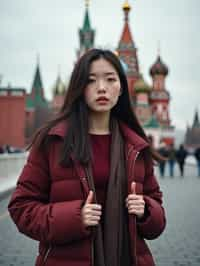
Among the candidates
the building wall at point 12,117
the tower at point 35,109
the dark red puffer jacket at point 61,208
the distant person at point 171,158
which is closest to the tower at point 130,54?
the tower at point 35,109

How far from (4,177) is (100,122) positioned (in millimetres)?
12956

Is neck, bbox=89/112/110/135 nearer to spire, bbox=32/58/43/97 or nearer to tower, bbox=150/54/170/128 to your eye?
tower, bbox=150/54/170/128

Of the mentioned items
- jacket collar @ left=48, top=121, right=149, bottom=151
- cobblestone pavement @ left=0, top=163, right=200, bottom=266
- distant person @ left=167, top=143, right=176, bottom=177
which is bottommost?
distant person @ left=167, top=143, right=176, bottom=177

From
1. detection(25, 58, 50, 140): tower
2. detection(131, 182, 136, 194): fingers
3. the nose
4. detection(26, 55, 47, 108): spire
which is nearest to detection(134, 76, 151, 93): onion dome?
detection(25, 58, 50, 140): tower

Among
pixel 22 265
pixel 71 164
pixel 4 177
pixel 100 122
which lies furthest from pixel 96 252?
pixel 4 177

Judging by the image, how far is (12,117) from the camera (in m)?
45.9

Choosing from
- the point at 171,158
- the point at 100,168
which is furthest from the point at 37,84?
the point at 100,168

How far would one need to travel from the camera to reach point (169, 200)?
11.1m

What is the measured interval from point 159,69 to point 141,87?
597cm

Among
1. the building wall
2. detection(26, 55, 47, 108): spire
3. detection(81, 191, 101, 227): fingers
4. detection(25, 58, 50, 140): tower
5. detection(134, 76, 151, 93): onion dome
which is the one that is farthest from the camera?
detection(26, 55, 47, 108): spire

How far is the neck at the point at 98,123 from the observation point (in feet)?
7.77

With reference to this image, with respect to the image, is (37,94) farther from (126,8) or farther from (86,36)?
(126,8)

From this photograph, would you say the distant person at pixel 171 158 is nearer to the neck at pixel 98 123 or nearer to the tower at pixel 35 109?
the neck at pixel 98 123

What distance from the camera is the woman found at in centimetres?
206
